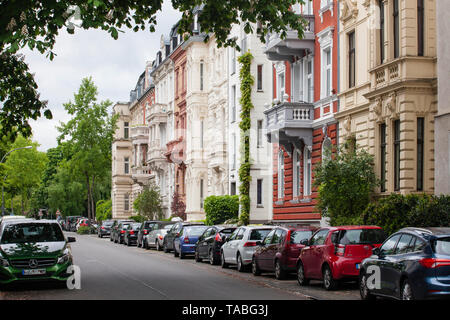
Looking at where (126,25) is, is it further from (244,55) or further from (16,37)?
(244,55)

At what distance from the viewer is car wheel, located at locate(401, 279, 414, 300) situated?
1359cm

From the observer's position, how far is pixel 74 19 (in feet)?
54.9

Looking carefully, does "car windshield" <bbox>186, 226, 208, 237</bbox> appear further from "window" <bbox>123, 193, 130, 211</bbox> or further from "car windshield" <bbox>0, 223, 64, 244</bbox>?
"window" <bbox>123, 193, 130, 211</bbox>

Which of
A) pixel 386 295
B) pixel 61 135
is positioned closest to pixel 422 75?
pixel 386 295

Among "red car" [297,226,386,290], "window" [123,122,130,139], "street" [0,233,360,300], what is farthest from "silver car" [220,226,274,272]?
"window" [123,122,130,139]

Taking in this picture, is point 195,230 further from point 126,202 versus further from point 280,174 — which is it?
point 126,202

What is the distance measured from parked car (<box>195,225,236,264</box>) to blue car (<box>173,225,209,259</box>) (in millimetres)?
1749

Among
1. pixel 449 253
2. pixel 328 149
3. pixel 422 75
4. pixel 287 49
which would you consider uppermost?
pixel 287 49

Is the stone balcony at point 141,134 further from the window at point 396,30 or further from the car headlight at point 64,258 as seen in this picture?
the car headlight at point 64,258

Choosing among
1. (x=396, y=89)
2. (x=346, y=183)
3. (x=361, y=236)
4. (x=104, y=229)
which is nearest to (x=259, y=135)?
(x=346, y=183)

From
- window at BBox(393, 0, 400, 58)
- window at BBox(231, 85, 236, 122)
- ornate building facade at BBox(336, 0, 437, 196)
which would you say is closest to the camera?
ornate building facade at BBox(336, 0, 437, 196)

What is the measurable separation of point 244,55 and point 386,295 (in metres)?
32.0

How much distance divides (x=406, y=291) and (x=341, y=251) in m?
4.59

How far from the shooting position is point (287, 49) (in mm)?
36375
